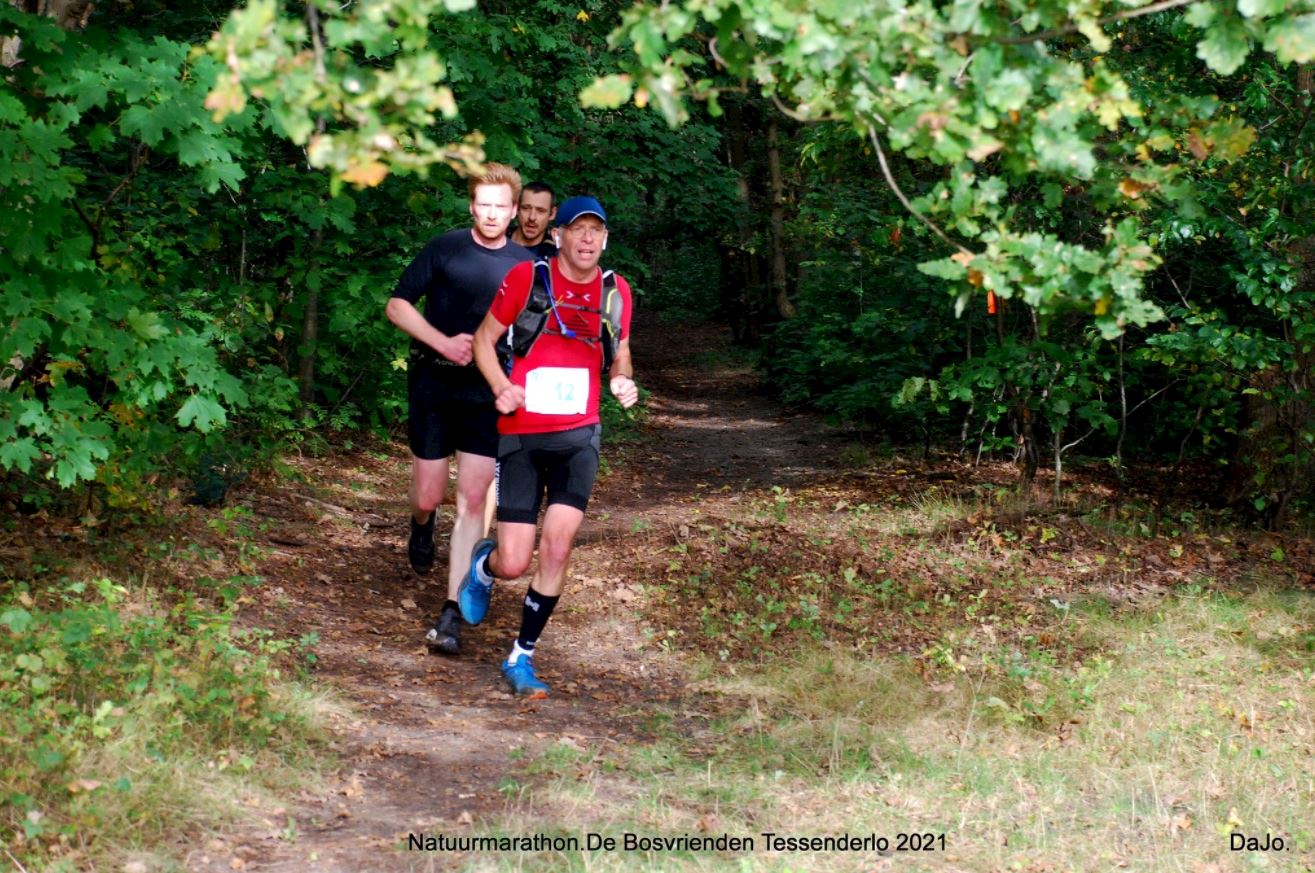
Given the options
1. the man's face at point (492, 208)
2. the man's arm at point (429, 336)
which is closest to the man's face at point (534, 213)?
the man's face at point (492, 208)

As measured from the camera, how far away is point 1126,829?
457 centimetres

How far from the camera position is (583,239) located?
533 cm

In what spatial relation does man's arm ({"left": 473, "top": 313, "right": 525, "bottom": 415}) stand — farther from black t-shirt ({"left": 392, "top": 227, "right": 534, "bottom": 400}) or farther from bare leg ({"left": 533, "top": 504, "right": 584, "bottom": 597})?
black t-shirt ({"left": 392, "top": 227, "right": 534, "bottom": 400})

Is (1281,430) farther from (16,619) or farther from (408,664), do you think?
(16,619)

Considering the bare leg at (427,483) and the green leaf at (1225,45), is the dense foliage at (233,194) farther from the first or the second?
the green leaf at (1225,45)

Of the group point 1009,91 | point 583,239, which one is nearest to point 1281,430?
point 583,239

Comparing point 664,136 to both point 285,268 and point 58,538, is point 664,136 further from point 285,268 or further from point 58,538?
point 58,538

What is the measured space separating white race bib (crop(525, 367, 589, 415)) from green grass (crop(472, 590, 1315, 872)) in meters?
1.48

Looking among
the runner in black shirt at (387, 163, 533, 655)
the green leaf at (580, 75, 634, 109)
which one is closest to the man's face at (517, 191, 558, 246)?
the runner in black shirt at (387, 163, 533, 655)

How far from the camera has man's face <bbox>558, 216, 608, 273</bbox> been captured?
17.5ft

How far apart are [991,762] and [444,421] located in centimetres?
317

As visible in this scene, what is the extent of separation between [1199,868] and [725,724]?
6.75 feet

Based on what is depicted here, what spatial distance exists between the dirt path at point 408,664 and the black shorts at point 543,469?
935mm

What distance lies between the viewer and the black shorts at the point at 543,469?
18.2 feet
